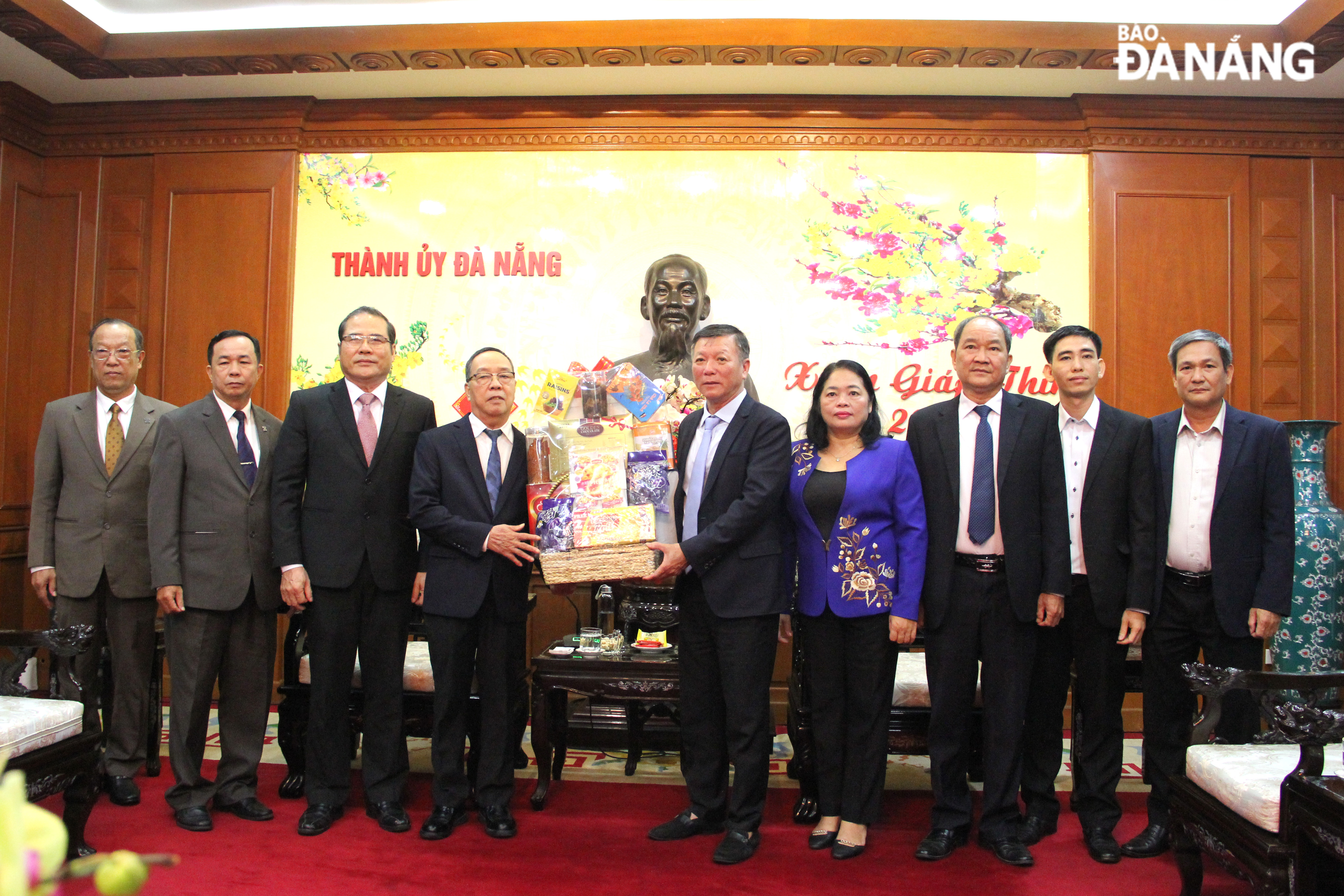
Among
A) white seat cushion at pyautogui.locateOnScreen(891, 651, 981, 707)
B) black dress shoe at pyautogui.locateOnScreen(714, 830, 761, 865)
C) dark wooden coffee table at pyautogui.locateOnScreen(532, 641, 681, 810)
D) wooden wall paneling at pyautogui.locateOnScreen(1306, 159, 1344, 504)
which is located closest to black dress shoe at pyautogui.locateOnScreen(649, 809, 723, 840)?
black dress shoe at pyautogui.locateOnScreen(714, 830, 761, 865)

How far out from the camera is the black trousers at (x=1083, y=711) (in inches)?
121

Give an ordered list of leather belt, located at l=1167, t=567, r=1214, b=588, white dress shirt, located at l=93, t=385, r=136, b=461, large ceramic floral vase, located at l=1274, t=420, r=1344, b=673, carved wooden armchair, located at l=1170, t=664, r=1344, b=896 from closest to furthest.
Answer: carved wooden armchair, located at l=1170, t=664, r=1344, b=896
leather belt, located at l=1167, t=567, r=1214, b=588
white dress shirt, located at l=93, t=385, r=136, b=461
large ceramic floral vase, located at l=1274, t=420, r=1344, b=673

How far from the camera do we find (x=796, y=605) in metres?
3.13

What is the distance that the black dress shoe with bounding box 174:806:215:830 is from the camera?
313cm

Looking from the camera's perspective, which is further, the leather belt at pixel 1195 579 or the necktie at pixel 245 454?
the necktie at pixel 245 454

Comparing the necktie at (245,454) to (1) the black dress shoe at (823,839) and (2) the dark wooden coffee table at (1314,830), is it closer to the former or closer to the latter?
(1) the black dress shoe at (823,839)

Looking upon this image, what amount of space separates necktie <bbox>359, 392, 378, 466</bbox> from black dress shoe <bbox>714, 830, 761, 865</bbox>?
1799 mm

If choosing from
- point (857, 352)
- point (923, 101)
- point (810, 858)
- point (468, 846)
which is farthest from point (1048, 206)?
point (468, 846)

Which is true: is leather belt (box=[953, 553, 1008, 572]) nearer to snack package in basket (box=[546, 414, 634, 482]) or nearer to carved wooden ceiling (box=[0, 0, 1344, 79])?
snack package in basket (box=[546, 414, 634, 482])

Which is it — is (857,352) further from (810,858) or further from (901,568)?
(810,858)

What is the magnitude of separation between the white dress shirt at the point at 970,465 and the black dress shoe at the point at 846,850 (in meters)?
1.02

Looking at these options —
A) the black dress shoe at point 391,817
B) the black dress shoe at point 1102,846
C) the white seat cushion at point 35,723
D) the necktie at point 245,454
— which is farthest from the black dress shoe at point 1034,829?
the white seat cushion at point 35,723

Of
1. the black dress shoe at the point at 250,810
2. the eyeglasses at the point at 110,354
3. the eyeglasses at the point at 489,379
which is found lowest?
the black dress shoe at the point at 250,810

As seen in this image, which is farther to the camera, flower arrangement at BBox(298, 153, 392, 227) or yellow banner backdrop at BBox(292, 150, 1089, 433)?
flower arrangement at BBox(298, 153, 392, 227)
